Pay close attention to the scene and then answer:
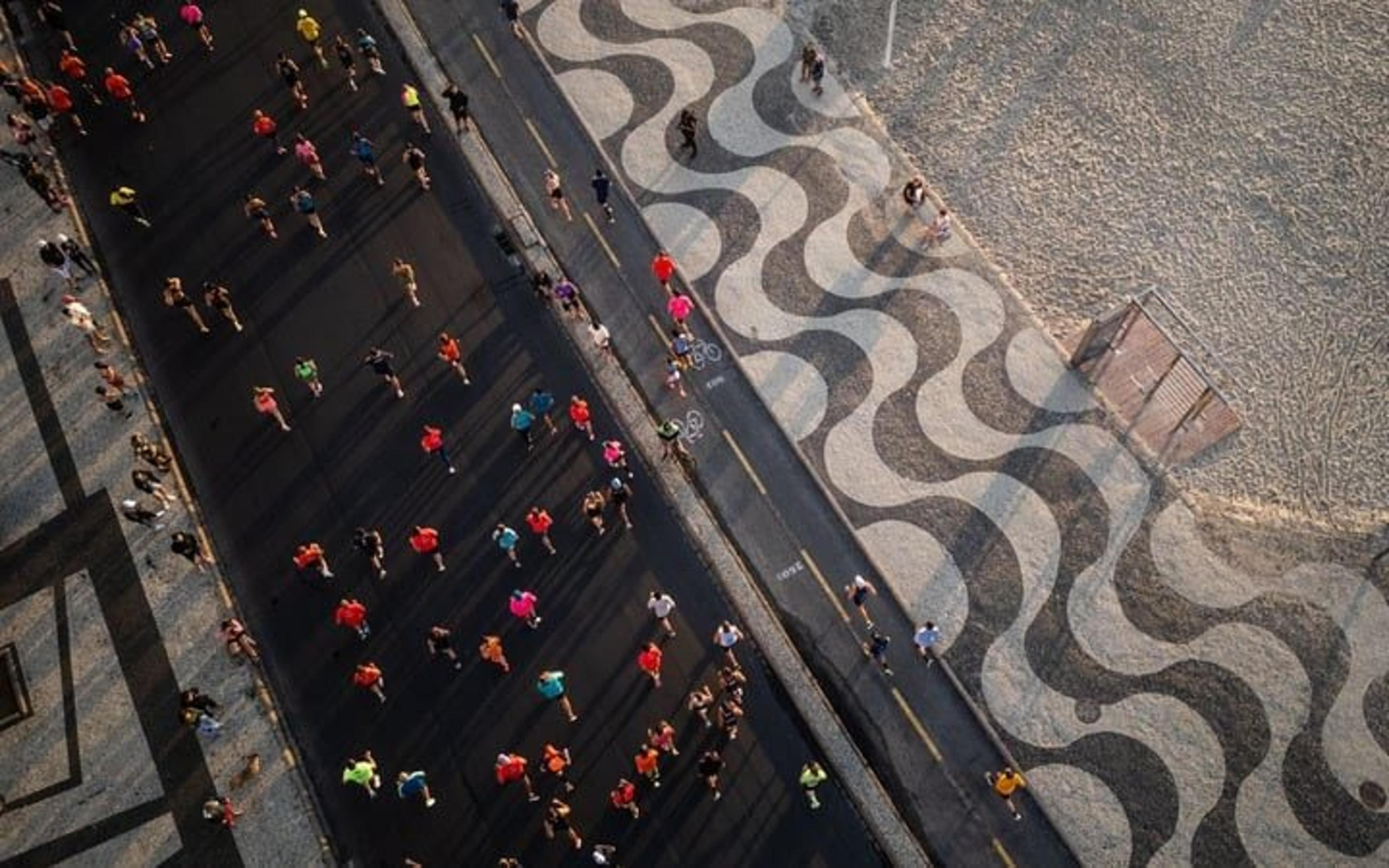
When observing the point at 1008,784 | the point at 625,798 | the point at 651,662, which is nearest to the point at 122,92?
the point at 651,662

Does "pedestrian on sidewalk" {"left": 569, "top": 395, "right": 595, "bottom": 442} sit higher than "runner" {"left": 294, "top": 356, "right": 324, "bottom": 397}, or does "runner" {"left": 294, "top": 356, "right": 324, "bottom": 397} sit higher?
"pedestrian on sidewalk" {"left": 569, "top": 395, "right": 595, "bottom": 442}

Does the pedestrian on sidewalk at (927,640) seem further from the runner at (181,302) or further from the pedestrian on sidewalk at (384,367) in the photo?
the runner at (181,302)

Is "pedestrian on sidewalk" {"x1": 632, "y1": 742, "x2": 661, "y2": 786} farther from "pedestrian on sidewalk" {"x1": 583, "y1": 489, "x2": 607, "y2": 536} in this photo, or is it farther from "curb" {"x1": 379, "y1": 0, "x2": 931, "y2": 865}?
"pedestrian on sidewalk" {"x1": 583, "y1": 489, "x2": 607, "y2": 536}

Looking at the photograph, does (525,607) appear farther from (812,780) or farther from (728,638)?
(812,780)

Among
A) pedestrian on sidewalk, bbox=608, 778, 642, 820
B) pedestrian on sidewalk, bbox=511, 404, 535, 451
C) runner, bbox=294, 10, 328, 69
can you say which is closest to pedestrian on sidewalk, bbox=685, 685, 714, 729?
pedestrian on sidewalk, bbox=608, 778, 642, 820

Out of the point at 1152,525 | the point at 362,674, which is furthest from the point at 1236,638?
the point at 362,674

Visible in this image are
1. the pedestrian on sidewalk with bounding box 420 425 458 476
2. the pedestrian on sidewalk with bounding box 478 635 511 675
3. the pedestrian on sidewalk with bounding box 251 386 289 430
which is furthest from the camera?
the pedestrian on sidewalk with bounding box 251 386 289 430
